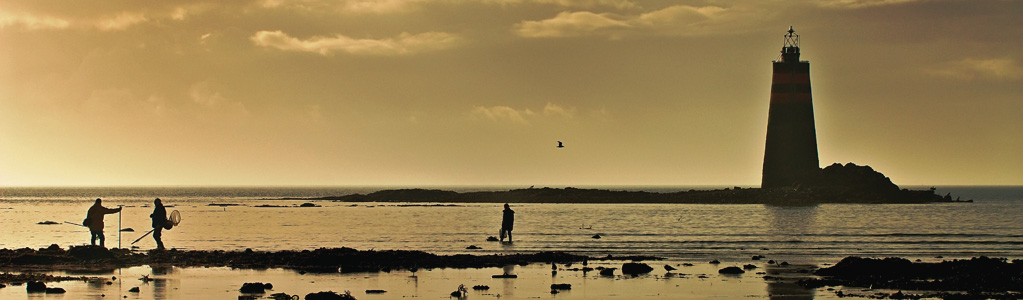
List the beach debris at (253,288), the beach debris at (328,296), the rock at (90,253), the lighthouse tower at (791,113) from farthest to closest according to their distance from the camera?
the lighthouse tower at (791,113)
the rock at (90,253)
the beach debris at (253,288)
the beach debris at (328,296)

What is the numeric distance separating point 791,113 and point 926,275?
74.2 metres

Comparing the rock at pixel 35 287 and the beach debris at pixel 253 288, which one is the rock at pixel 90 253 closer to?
the rock at pixel 35 287

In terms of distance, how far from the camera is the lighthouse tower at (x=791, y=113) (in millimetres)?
104438

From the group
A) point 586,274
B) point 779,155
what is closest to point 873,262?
point 586,274

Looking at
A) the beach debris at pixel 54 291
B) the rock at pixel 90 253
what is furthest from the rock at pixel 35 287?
the rock at pixel 90 253

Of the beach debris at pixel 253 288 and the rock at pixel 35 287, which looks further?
the beach debris at pixel 253 288

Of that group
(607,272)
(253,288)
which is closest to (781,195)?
(607,272)

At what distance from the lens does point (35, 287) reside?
2755 cm

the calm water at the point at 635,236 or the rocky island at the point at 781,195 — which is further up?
the rocky island at the point at 781,195

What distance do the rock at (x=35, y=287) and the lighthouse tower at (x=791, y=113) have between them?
83.9 meters

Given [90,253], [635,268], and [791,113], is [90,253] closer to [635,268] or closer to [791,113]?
[635,268]

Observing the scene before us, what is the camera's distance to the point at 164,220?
3972 cm

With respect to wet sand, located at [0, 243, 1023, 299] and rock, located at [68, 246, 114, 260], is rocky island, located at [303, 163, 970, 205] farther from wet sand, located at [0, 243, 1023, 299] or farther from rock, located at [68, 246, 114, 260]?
rock, located at [68, 246, 114, 260]

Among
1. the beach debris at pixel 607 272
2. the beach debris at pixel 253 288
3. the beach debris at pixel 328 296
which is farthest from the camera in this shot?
the beach debris at pixel 607 272
